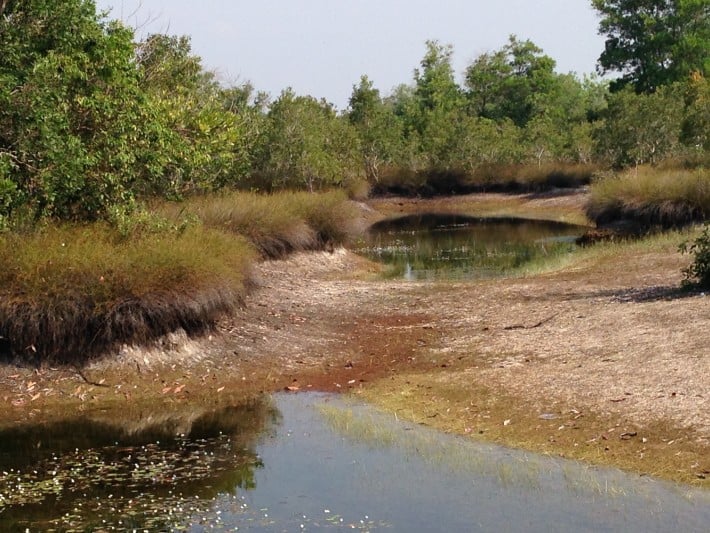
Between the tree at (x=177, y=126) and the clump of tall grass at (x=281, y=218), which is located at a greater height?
the tree at (x=177, y=126)

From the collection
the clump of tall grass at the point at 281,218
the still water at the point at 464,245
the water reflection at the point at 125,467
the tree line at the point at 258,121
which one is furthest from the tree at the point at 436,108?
the water reflection at the point at 125,467

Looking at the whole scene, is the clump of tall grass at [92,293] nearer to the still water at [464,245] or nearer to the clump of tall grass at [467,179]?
the still water at [464,245]

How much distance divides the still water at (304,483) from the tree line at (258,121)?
5807 millimetres

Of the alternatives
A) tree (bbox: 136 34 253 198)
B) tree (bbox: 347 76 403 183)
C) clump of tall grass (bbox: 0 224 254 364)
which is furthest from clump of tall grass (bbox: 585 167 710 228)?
tree (bbox: 347 76 403 183)

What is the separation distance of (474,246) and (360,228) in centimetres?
849

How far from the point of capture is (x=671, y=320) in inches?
789

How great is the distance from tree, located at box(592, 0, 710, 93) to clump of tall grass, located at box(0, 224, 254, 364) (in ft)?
285

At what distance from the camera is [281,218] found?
108 feet

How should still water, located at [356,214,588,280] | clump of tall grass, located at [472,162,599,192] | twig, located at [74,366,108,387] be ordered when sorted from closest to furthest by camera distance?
twig, located at [74,366,108,387], still water, located at [356,214,588,280], clump of tall grass, located at [472,162,599,192]

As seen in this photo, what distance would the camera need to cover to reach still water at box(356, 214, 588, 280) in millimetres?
37000

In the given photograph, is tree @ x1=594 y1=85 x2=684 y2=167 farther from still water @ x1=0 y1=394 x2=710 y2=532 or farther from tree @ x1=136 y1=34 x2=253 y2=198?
still water @ x1=0 y1=394 x2=710 y2=532

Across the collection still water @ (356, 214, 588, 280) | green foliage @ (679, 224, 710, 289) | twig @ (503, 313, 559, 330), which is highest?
green foliage @ (679, 224, 710, 289)

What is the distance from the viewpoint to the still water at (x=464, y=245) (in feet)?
121

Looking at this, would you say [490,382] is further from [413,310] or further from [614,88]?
[614,88]
